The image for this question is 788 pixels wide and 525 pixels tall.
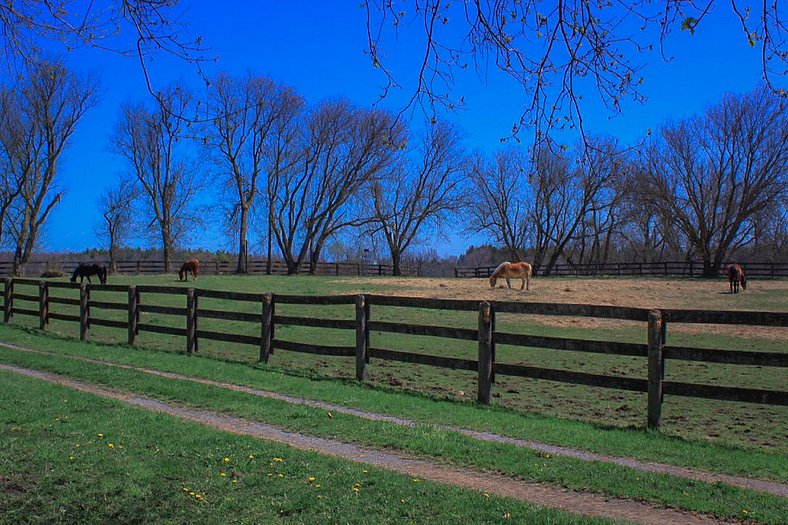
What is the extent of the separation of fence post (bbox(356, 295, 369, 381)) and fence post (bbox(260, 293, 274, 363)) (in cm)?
219

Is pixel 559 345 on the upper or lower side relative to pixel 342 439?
upper

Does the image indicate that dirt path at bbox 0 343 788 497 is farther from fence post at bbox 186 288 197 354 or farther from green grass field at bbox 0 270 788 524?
fence post at bbox 186 288 197 354

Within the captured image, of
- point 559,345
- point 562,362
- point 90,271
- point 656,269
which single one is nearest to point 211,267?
point 90,271

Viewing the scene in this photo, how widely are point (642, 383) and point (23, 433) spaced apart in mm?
6589

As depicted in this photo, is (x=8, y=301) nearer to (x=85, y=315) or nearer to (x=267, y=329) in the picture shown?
(x=85, y=315)

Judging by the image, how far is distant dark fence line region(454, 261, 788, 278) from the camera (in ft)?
167

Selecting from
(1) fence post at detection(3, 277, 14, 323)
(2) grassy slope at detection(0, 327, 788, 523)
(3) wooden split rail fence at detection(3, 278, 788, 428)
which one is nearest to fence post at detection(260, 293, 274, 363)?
(3) wooden split rail fence at detection(3, 278, 788, 428)

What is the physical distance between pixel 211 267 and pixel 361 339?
175 feet

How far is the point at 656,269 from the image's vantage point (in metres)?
58.0

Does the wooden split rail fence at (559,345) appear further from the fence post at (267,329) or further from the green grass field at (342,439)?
the green grass field at (342,439)

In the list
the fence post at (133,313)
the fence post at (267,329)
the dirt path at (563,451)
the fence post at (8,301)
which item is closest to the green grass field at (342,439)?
the dirt path at (563,451)

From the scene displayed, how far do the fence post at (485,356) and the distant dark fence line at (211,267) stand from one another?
46741 millimetres

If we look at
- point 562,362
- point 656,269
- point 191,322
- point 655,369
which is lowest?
point 562,362

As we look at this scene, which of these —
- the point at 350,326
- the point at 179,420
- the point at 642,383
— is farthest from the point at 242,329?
the point at 642,383
